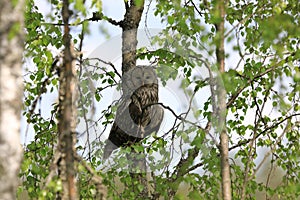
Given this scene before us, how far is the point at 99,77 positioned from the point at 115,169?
1321 mm

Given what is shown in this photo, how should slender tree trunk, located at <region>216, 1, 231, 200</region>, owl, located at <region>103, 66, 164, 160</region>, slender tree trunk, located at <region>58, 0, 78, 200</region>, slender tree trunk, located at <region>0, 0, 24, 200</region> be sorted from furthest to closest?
owl, located at <region>103, 66, 164, 160</region> < slender tree trunk, located at <region>216, 1, 231, 200</region> < slender tree trunk, located at <region>58, 0, 78, 200</region> < slender tree trunk, located at <region>0, 0, 24, 200</region>

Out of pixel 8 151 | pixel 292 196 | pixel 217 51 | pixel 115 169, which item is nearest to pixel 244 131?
pixel 292 196

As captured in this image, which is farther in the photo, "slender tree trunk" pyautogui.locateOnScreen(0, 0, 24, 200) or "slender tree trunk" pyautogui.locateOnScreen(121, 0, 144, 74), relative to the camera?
"slender tree trunk" pyautogui.locateOnScreen(121, 0, 144, 74)

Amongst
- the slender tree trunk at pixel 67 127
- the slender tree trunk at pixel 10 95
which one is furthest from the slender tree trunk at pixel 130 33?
the slender tree trunk at pixel 10 95

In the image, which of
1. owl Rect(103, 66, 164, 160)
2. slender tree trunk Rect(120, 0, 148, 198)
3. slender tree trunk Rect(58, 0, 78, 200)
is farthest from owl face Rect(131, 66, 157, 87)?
slender tree trunk Rect(58, 0, 78, 200)

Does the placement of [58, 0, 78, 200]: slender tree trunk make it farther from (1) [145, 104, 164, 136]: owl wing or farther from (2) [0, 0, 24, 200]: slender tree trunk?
(1) [145, 104, 164, 136]: owl wing

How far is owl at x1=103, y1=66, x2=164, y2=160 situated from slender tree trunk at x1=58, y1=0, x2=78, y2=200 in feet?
9.51

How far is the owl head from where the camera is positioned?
239 inches

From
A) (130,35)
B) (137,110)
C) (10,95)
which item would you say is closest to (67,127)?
(10,95)

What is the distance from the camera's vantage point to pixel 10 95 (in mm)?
2723

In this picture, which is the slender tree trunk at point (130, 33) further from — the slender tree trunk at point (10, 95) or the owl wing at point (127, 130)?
the slender tree trunk at point (10, 95)

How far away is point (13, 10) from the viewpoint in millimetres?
2771

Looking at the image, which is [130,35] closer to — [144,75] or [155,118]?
[144,75]

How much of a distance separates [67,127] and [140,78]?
3143 mm
